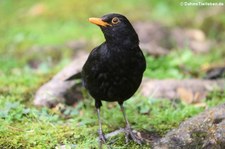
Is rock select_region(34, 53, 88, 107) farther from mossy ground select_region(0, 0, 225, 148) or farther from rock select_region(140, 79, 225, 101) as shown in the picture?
rock select_region(140, 79, 225, 101)

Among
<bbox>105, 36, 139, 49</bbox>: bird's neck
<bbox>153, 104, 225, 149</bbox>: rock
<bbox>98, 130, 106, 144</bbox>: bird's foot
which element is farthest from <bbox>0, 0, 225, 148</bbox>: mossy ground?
<bbox>105, 36, 139, 49</bbox>: bird's neck

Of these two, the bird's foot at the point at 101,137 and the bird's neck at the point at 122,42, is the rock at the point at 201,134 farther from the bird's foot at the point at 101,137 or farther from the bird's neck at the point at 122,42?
the bird's neck at the point at 122,42

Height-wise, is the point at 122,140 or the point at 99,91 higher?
the point at 99,91

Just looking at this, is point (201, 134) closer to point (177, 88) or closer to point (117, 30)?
point (117, 30)

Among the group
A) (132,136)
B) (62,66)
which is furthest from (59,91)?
(132,136)

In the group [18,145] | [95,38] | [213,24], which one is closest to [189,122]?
[18,145]

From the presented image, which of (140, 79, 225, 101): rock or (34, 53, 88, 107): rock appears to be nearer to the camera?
(34, 53, 88, 107): rock

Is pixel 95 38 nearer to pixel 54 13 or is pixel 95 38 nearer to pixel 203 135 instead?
pixel 54 13
